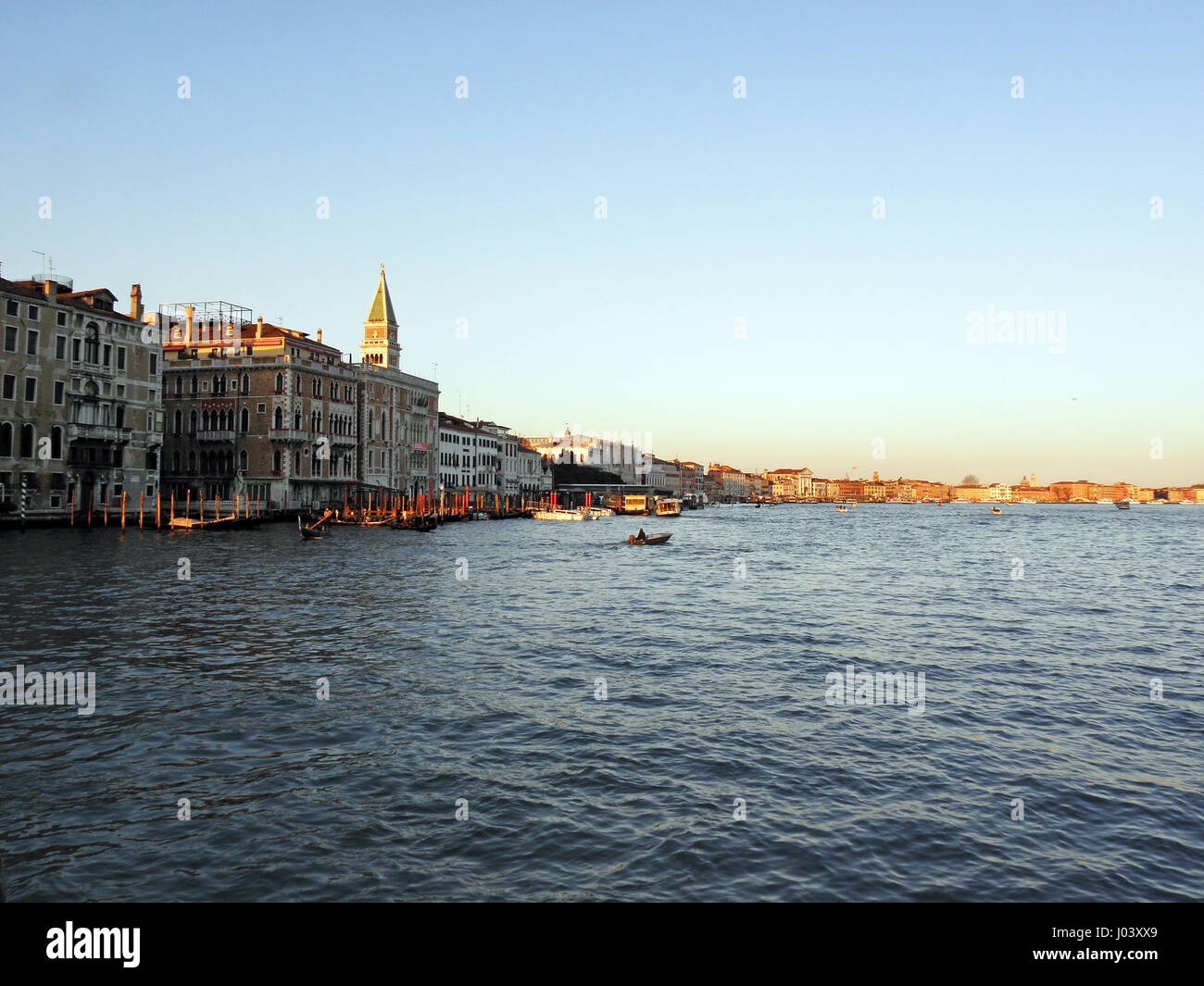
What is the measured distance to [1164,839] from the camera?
27.5 ft

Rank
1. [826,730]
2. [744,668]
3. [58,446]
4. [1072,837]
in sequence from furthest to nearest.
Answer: [58,446], [744,668], [826,730], [1072,837]

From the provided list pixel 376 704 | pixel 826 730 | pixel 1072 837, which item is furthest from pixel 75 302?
pixel 1072 837

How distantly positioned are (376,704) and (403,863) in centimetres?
553

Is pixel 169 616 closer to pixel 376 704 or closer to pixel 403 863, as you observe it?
pixel 376 704

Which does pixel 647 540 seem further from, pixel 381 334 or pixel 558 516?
pixel 381 334

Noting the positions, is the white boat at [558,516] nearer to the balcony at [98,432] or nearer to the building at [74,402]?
the building at [74,402]

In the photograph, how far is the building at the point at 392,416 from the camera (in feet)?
254

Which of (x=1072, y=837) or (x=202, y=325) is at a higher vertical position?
(x=202, y=325)

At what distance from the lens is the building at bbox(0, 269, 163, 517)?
47250mm

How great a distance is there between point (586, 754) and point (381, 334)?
277 ft

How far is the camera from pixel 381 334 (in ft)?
293

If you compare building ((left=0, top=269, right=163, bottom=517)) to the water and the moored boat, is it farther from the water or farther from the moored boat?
the moored boat
